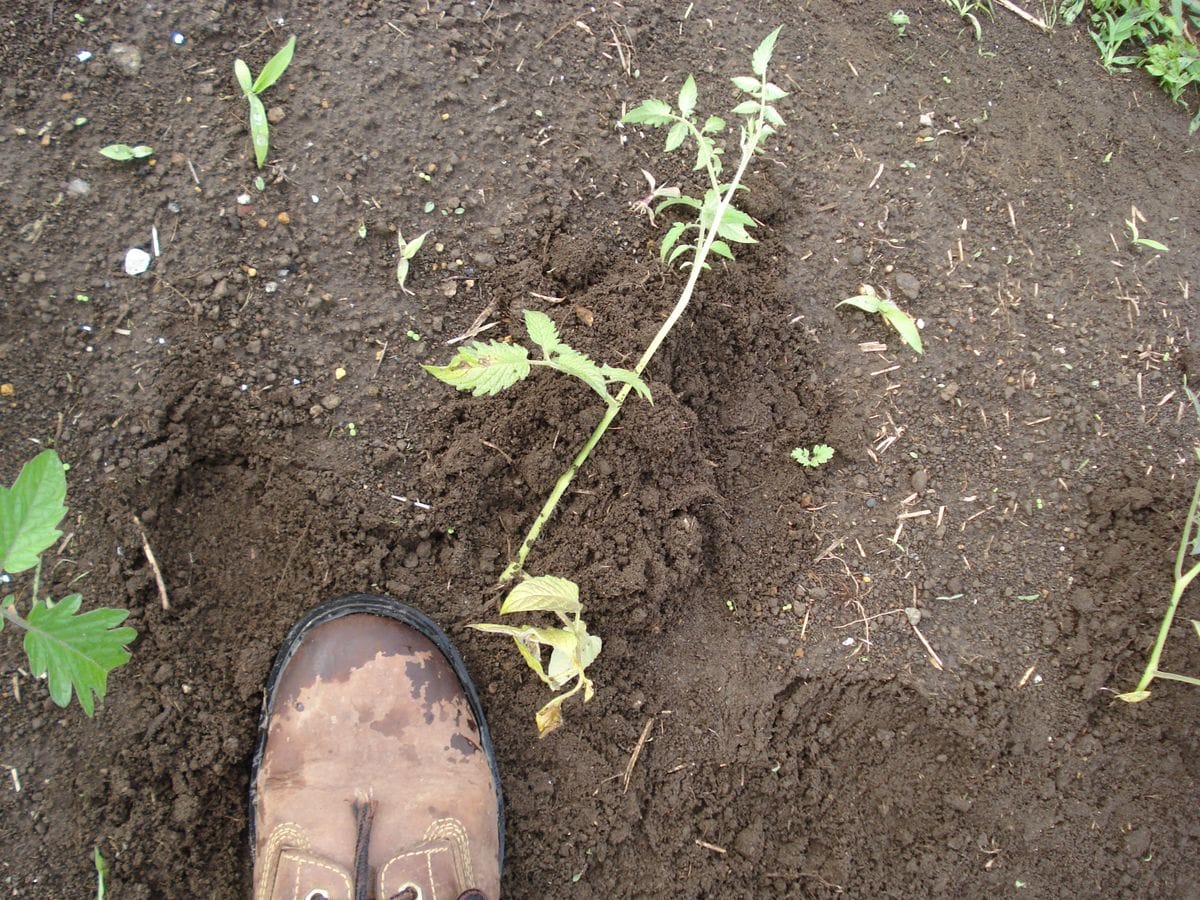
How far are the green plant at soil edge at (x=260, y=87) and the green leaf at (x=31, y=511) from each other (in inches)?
39.8

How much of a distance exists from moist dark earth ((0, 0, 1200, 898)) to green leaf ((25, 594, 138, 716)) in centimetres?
52

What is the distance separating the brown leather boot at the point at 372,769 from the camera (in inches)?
73.0

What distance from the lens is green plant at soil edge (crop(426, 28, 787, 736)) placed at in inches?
64.3

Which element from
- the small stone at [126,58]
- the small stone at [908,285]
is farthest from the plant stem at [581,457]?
the small stone at [126,58]

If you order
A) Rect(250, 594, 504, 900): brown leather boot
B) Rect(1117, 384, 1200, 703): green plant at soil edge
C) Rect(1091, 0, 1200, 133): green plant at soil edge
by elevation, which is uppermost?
Rect(1091, 0, 1200, 133): green plant at soil edge

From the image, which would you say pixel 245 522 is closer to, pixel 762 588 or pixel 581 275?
pixel 581 275

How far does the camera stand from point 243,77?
204cm

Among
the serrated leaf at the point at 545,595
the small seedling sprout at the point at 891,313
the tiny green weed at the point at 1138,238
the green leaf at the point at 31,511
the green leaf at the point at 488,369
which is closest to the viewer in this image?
the green leaf at the point at 31,511

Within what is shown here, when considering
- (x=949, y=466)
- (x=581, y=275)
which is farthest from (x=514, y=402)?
(x=949, y=466)

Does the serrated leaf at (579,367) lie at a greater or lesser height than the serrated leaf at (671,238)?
lesser

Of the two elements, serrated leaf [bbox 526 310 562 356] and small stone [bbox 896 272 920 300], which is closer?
serrated leaf [bbox 526 310 562 356]

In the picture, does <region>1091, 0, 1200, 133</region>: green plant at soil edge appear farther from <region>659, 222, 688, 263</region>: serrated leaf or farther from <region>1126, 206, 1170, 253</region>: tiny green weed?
<region>659, 222, 688, 263</region>: serrated leaf

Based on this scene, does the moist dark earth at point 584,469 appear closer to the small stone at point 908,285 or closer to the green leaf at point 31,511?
the small stone at point 908,285

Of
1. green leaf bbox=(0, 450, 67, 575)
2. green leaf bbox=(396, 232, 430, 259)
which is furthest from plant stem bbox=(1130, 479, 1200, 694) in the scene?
green leaf bbox=(0, 450, 67, 575)
